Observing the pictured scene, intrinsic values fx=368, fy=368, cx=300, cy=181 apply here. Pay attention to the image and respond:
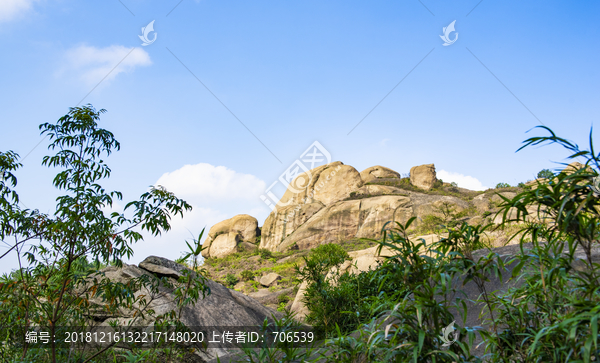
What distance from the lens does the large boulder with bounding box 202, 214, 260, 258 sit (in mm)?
37562

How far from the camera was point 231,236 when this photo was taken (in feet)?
125

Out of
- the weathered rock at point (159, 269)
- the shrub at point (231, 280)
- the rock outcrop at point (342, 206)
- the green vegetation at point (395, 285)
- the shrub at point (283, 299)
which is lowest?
the green vegetation at point (395, 285)

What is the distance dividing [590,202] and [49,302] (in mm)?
4435

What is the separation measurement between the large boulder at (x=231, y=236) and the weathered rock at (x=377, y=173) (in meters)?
13.1

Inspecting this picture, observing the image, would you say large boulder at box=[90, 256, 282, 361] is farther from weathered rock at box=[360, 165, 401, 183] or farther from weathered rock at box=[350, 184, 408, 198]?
weathered rock at box=[360, 165, 401, 183]

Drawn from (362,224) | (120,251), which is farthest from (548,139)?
(362,224)

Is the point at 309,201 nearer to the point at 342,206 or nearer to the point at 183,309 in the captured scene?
the point at 342,206

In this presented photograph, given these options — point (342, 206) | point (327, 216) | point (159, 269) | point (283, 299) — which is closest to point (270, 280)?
point (283, 299)

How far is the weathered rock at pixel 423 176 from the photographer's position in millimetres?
36250

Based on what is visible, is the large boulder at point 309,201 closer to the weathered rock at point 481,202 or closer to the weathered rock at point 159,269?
the weathered rock at point 481,202

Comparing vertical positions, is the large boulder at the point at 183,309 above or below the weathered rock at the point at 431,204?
below

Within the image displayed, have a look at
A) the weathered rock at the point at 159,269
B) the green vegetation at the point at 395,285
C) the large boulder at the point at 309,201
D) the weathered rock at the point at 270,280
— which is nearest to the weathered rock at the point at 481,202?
the large boulder at the point at 309,201

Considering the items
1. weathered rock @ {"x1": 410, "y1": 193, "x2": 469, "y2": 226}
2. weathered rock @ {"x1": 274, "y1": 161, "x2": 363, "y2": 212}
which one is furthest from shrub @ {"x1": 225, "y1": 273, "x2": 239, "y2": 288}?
weathered rock @ {"x1": 410, "y1": 193, "x2": 469, "y2": 226}

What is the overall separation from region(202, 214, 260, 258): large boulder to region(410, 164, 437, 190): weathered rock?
1722 cm
